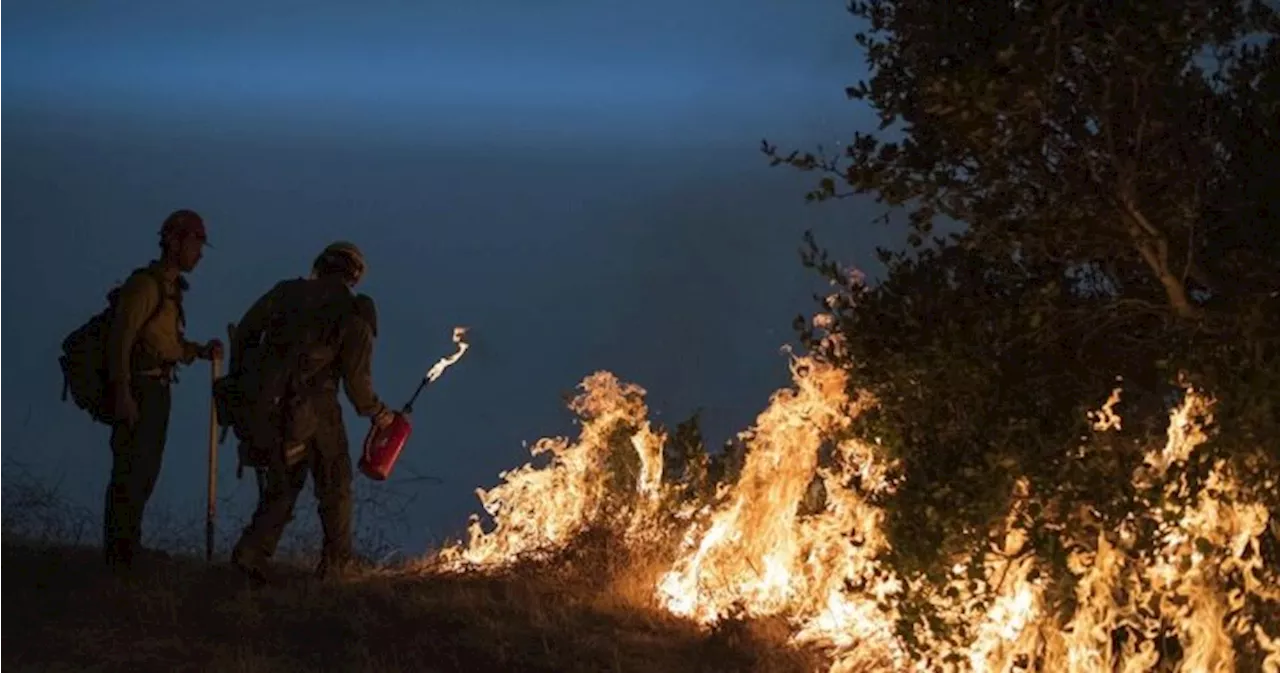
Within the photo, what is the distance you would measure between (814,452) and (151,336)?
11.1 feet

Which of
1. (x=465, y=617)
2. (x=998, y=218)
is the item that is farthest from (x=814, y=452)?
(x=998, y=218)

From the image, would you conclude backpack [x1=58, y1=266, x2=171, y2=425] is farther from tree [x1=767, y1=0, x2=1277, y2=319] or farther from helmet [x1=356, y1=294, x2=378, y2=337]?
tree [x1=767, y1=0, x2=1277, y2=319]

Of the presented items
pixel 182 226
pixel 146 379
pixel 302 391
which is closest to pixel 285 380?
pixel 302 391

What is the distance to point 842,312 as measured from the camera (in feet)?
18.9

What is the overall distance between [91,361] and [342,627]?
200cm

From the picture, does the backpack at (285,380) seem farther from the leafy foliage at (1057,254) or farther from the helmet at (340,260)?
the leafy foliage at (1057,254)

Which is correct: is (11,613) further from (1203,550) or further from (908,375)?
(1203,550)

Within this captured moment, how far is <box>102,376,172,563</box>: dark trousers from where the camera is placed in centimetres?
818

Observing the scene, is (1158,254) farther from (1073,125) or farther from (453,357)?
(453,357)

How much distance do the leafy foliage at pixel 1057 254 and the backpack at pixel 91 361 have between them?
4030mm

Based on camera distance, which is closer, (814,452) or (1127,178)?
(1127,178)

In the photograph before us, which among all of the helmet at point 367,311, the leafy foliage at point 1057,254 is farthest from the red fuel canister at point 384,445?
the leafy foliage at point 1057,254

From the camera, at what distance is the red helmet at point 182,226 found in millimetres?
8117

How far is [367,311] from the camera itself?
7.93 meters
